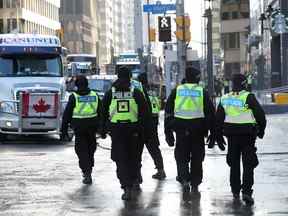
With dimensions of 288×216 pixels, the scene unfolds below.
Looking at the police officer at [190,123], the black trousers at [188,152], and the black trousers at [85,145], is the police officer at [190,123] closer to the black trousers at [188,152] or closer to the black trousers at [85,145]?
the black trousers at [188,152]

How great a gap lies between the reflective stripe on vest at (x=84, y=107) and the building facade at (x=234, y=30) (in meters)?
92.0

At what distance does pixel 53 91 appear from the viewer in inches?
899

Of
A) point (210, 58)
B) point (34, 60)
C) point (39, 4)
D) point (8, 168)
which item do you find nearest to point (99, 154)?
point (8, 168)

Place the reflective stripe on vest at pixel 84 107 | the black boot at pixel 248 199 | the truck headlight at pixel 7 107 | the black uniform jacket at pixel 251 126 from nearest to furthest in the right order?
the black boot at pixel 248 199 < the black uniform jacket at pixel 251 126 < the reflective stripe on vest at pixel 84 107 < the truck headlight at pixel 7 107

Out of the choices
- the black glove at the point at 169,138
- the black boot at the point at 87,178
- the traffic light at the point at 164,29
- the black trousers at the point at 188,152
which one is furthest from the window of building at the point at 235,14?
the black trousers at the point at 188,152

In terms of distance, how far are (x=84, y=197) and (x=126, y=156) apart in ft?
2.96

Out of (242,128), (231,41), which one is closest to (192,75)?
(242,128)

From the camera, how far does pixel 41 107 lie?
74.5 ft

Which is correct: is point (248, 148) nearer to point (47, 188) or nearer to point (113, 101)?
point (113, 101)

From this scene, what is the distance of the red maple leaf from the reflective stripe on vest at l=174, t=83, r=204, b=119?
36.7 feet

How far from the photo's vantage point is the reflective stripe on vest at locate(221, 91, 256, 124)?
11.2m

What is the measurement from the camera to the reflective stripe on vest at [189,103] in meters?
11.8

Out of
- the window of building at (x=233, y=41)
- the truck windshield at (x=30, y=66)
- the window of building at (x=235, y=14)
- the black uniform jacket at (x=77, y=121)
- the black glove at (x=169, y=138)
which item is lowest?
the black glove at (x=169, y=138)

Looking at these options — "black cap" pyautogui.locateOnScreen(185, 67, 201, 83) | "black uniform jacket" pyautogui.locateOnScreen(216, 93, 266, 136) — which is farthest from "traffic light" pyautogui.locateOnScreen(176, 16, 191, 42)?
"black uniform jacket" pyautogui.locateOnScreen(216, 93, 266, 136)
